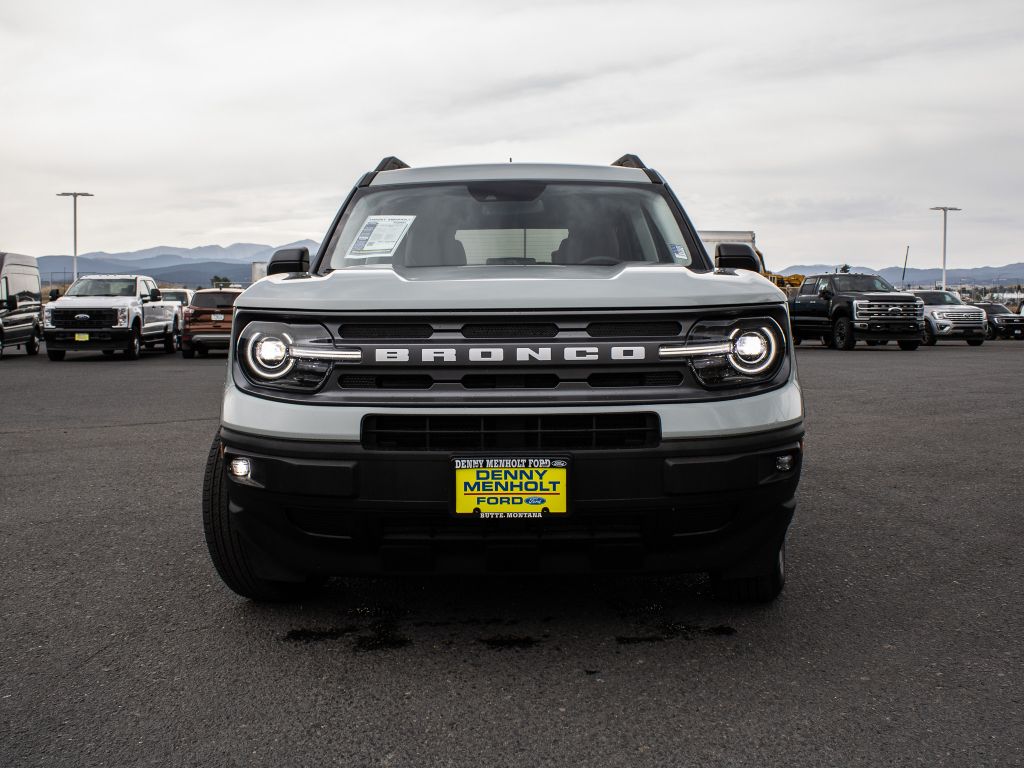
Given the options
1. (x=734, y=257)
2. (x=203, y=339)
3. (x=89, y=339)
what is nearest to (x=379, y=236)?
(x=734, y=257)

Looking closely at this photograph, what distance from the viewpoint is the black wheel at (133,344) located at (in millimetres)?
Result: 22828

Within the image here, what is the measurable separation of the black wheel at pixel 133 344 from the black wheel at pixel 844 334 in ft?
58.4

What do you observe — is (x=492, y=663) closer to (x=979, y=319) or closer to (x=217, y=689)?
(x=217, y=689)

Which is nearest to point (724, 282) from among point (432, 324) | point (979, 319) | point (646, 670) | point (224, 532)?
point (432, 324)

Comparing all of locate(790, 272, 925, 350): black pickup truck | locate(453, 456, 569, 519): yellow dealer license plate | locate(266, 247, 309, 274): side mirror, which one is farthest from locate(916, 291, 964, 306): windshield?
locate(453, 456, 569, 519): yellow dealer license plate

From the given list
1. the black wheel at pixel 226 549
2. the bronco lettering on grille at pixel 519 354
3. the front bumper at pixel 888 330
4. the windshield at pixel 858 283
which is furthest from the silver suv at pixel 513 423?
the windshield at pixel 858 283

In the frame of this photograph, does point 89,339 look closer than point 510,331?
No

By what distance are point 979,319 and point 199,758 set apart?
1156 inches

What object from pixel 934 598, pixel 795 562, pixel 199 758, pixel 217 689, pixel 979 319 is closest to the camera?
pixel 199 758

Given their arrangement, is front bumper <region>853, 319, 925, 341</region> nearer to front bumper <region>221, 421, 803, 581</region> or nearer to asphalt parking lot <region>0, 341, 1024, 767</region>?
asphalt parking lot <region>0, 341, 1024, 767</region>

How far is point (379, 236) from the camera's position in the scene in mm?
4465

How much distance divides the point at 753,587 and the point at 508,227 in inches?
75.6

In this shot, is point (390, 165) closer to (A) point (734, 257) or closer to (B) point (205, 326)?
(A) point (734, 257)

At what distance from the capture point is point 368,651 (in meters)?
3.37
